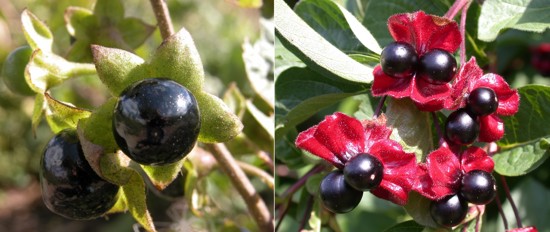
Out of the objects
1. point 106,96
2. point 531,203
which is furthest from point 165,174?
point 106,96

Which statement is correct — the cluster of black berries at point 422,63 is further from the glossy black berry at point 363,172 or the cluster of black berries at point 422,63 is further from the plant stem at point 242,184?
the plant stem at point 242,184

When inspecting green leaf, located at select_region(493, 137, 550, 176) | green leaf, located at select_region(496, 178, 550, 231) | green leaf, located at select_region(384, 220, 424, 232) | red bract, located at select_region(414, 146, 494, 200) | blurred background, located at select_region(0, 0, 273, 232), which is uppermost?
red bract, located at select_region(414, 146, 494, 200)

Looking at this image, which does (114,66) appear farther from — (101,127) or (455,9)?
(455,9)

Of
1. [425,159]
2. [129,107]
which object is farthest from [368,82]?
[129,107]

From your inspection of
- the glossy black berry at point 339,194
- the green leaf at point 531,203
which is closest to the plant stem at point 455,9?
the glossy black berry at point 339,194

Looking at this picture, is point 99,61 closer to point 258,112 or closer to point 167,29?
point 167,29

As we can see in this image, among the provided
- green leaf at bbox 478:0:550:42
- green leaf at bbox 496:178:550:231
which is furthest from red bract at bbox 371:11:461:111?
green leaf at bbox 496:178:550:231

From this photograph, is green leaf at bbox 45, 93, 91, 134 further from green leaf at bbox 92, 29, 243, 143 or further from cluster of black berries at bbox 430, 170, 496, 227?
cluster of black berries at bbox 430, 170, 496, 227
